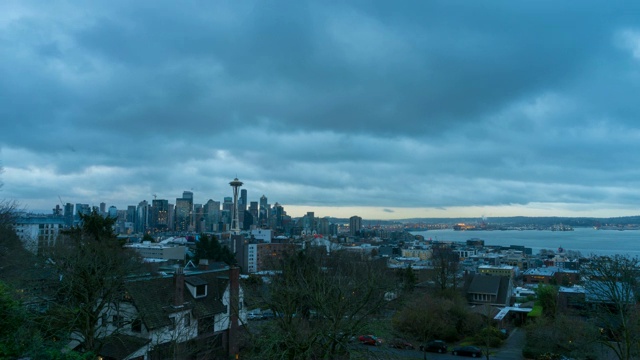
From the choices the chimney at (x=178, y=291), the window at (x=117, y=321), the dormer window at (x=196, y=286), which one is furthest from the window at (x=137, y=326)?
the dormer window at (x=196, y=286)

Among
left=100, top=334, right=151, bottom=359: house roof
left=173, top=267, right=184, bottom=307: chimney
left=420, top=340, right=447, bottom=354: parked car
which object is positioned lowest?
left=420, top=340, right=447, bottom=354: parked car

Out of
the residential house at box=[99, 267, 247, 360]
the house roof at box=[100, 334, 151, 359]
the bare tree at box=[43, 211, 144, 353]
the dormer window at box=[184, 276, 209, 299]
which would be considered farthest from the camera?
the dormer window at box=[184, 276, 209, 299]

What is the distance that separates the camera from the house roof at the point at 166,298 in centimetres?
2230

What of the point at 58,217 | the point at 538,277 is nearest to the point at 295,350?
the point at 538,277

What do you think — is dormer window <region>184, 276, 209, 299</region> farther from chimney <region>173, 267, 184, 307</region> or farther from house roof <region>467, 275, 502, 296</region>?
house roof <region>467, 275, 502, 296</region>

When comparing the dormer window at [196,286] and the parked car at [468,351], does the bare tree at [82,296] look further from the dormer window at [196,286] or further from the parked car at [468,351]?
the parked car at [468,351]

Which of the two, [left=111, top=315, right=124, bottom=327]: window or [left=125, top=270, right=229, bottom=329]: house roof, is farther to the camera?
[left=125, top=270, right=229, bottom=329]: house roof

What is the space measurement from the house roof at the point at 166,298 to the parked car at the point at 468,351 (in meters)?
15.7

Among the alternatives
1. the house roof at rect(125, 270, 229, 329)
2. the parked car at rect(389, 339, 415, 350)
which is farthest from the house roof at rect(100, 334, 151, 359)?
the parked car at rect(389, 339, 415, 350)

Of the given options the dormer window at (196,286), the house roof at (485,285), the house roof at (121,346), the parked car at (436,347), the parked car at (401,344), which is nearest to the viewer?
the house roof at (121,346)

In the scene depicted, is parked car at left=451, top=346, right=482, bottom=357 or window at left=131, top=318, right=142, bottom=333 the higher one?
window at left=131, top=318, right=142, bottom=333

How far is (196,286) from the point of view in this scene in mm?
25297

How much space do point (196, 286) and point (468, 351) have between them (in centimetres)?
1807

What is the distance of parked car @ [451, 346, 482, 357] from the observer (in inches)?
1180
